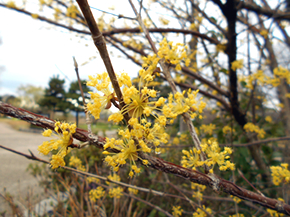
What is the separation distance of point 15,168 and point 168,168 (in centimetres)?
304

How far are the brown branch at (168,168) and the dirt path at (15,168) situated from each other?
6.47 feet

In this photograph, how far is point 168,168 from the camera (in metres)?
0.61

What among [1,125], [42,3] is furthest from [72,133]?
[1,125]

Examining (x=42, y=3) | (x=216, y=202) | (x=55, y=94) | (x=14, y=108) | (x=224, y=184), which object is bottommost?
(x=216, y=202)

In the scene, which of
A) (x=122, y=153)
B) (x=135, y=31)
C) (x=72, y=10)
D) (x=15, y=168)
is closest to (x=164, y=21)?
(x=135, y=31)

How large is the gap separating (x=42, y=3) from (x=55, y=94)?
3.26m

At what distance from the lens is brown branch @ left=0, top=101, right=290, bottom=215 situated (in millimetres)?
545

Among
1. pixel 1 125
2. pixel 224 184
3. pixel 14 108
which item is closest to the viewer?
pixel 14 108

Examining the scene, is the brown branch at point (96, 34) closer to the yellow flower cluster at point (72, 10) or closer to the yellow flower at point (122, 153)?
the yellow flower at point (122, 153)

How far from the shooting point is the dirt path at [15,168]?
217 centimetres

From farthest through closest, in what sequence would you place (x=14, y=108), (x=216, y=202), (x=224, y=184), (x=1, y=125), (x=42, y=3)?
(x=1, y=125)
(x=216, y=202)
(x=42, y=3)
(x=224, y=184)
(x=14, y=108)

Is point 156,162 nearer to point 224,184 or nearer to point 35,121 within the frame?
point 224,184

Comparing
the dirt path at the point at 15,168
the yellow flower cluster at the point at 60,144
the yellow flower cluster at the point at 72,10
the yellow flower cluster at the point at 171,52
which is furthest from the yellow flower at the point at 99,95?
the dirt path at the point at 15,168

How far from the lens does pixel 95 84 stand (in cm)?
54
